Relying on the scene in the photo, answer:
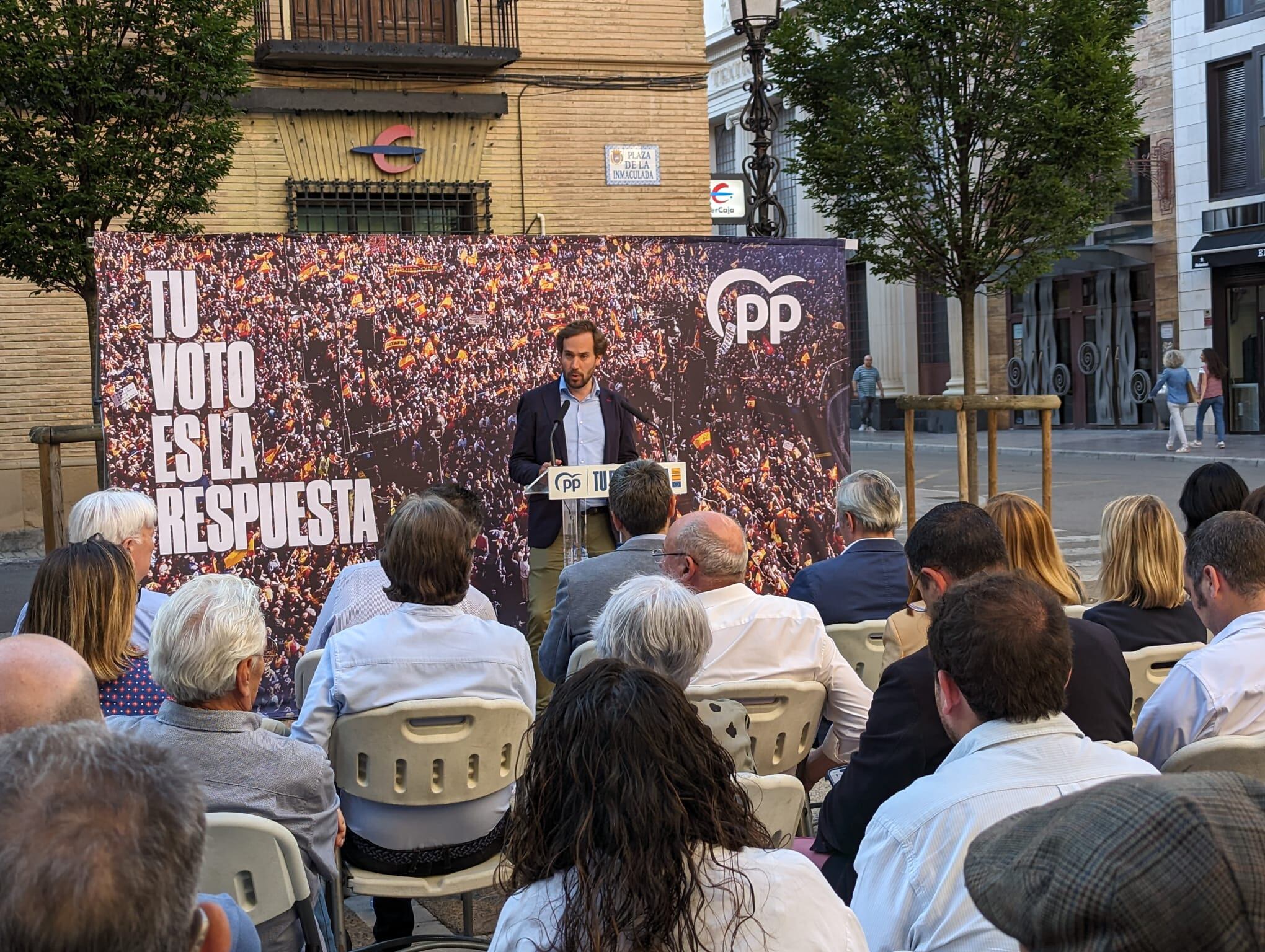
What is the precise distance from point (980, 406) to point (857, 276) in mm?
24631

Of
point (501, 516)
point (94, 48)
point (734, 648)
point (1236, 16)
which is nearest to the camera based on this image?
point (734, 648)

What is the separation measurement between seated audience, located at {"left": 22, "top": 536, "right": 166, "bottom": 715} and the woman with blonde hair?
2726 mm

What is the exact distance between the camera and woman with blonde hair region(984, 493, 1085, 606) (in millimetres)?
4582

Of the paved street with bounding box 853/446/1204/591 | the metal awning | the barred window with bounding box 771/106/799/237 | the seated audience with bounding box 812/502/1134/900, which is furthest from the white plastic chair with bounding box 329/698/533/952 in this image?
the barred window with bounding box 771/106/799/237

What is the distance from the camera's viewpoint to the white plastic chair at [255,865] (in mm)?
2795

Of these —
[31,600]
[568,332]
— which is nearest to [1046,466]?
[568,332]

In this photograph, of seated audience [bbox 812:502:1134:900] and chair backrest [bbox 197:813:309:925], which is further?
seated audience [bbox 812:502:1134:900]

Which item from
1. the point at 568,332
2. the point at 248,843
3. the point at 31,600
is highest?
the point at 568,332

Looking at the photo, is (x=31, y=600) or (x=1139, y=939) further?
(x=31, y=600)

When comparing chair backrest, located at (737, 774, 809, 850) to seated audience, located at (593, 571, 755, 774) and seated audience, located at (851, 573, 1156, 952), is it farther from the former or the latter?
seated audience, located at (851, 573, 1156, 952)

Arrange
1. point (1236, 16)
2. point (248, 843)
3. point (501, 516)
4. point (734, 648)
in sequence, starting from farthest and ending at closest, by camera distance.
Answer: point (1236, 16)
point (501, 516)
point (734, 648)
point (248, 843)

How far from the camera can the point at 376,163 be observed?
47.7ft

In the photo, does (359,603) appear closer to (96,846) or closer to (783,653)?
(783,653)

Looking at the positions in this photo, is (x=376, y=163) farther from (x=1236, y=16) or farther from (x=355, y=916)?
(x=1236, y=16)
